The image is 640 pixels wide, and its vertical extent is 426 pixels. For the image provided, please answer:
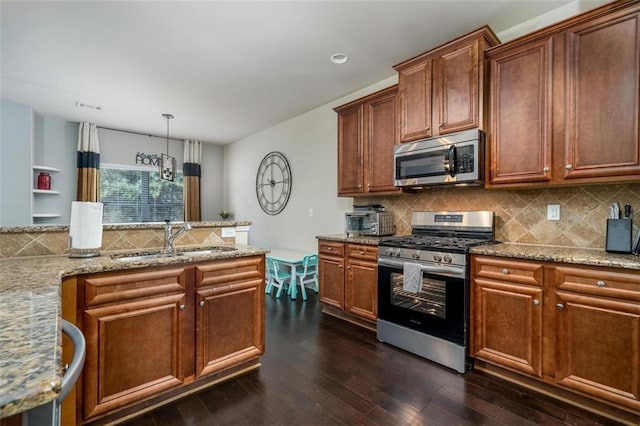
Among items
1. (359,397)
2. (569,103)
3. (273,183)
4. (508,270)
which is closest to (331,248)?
(359,397)

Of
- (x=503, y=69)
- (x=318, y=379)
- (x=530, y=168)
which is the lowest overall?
Result: (x=318, y=379)

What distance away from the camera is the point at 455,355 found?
2.30 metres

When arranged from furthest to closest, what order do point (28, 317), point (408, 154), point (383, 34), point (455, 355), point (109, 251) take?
point (408, 154) → point (383, 34) → point (455, 355) → point (109, 251) → point (28, 317)

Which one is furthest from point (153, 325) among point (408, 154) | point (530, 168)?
point (530, 168)

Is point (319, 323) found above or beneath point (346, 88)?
beneath

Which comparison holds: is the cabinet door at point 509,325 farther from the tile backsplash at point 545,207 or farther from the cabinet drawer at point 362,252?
the cabinet drawer at point 362,252

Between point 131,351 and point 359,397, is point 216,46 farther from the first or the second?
point 359,397

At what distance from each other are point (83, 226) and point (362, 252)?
226 cm

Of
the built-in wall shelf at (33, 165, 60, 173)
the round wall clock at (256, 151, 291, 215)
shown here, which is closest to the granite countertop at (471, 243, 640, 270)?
the round wall clock at (256, 151, 291, 215)

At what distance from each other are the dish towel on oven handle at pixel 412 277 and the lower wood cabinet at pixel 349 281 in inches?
15.9

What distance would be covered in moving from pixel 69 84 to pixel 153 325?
349 cm

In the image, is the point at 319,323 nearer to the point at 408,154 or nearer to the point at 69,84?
the point at 408,154

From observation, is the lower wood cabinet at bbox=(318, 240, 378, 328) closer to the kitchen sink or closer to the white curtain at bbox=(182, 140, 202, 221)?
the kitchen sink

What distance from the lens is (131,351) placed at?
5.75 ft
